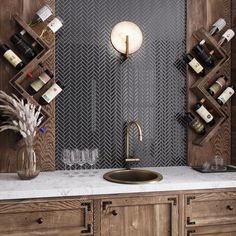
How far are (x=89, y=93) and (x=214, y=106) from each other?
1.06 m

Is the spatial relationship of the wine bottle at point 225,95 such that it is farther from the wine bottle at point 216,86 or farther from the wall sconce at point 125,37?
the wall sconce at point 125,37

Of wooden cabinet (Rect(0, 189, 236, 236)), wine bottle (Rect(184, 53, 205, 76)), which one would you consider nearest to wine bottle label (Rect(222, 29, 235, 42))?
wine bottle (Rect(184, 53, 205, 76))

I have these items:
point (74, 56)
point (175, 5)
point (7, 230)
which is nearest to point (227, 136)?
point (175, 5)

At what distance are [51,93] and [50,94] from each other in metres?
0.01

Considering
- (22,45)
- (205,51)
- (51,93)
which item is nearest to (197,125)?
(205,51)

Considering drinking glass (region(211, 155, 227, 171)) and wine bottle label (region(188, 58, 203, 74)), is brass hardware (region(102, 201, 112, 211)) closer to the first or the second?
drinking glass (region(211, 155, 227, 171))

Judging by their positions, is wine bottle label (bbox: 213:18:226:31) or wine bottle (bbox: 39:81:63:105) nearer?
wine bottle (bbox: 39:81:63:105)

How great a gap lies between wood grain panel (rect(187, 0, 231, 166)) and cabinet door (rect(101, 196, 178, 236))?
2.45 feet

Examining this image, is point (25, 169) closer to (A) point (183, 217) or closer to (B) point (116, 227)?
(B) point (116, 227)

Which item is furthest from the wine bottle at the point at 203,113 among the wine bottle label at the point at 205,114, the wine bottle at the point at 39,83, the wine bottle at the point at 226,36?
the wine bottle at the point at 39,83

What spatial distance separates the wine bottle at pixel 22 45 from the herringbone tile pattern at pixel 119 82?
236 millimetres

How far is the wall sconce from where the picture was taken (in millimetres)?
2586

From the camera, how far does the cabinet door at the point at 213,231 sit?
2.20 m

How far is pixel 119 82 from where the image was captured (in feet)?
8.76
